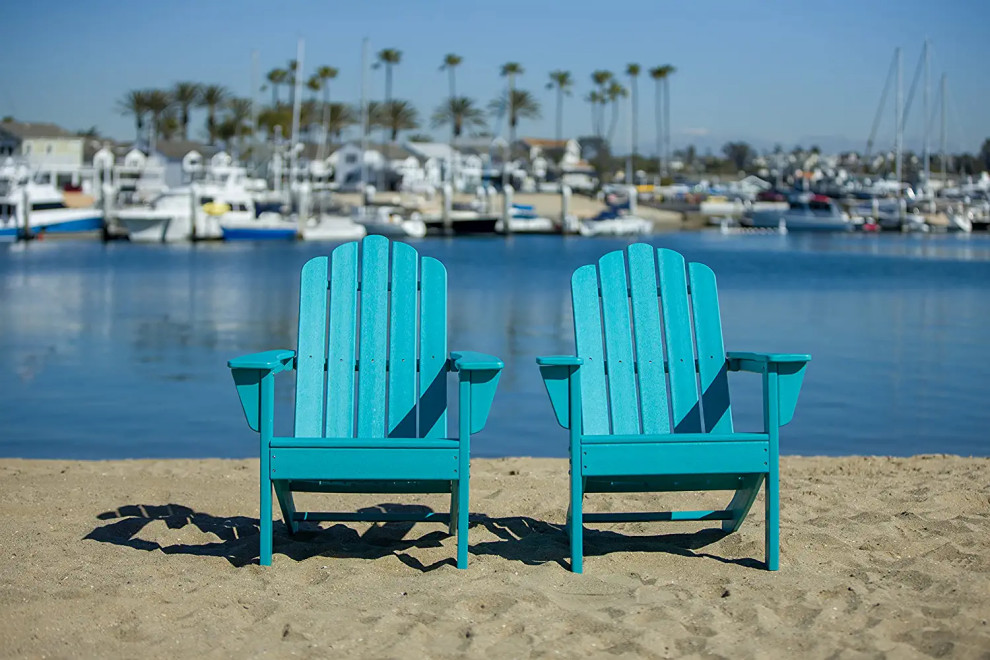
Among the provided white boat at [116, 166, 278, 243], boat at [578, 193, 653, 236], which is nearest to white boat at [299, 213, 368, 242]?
white boat at [116, 166, 278, 243]

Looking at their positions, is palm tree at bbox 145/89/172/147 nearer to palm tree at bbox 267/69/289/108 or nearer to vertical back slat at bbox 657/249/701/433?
palm tree at bbox 267/69/289/108

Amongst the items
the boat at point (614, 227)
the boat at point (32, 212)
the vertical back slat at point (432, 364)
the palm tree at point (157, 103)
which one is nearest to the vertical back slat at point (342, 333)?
the vertical back slat at point (432, 364)

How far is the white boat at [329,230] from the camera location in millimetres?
48469

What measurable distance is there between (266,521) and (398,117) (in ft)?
296

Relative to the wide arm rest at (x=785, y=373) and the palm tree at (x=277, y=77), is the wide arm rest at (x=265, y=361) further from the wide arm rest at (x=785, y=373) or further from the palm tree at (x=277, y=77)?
the palm tree at (x=277, y=77)

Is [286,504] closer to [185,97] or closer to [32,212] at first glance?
[32,212]

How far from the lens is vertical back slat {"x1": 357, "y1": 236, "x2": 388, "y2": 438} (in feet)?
13.2

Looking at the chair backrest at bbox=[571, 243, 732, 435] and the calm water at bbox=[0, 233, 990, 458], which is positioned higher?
the chair backrest at bbox=[571, 243, 732, 435]

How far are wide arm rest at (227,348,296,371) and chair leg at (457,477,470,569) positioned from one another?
0.72 meters

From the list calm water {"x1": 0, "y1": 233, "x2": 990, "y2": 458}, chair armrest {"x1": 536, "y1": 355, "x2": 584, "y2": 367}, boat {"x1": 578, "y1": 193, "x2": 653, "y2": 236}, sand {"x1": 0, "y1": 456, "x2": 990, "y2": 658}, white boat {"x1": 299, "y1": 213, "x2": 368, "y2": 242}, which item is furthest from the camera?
boat {"x1": 578, "y1": 193, "x2": 653, "y2": 236}

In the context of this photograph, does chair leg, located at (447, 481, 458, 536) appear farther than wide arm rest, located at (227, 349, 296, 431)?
Yes

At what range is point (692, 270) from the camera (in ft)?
13.6

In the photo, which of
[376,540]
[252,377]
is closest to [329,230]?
[376,540]

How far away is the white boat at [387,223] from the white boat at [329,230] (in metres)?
1.19
